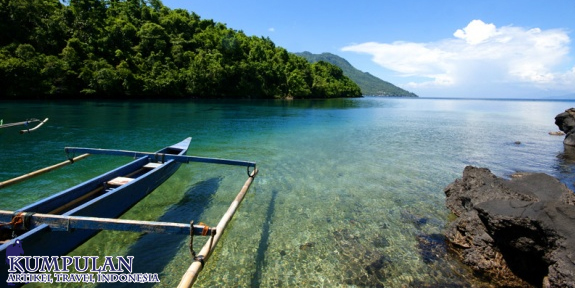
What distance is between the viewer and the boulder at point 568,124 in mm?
23848

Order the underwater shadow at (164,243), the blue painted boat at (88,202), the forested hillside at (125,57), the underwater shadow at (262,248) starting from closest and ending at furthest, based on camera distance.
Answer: the blue painted boat at (88,202)
the underwater shadow at (262,248)
the underwater shadow at (164,243)
the forested hillside at (125,57)

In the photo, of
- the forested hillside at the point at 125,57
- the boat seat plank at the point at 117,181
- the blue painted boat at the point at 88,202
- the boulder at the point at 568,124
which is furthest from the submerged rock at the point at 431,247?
the forested hillside at the point at 125,57

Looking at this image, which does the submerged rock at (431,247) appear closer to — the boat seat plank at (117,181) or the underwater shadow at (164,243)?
the underwater shadow at (164,243)

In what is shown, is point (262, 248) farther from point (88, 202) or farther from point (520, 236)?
point (520, 236)

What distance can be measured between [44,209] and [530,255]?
33.0 feet

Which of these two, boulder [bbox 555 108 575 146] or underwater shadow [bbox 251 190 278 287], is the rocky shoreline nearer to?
underwater shadow [bbox 251 190 278 287]

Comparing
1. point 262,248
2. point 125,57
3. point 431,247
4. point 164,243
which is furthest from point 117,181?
point 125,57

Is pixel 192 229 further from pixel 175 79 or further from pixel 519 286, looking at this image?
pixel 175 79

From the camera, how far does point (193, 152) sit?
16.5 metres

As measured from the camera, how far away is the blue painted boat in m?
4.30

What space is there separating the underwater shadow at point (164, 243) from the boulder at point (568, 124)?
105 ft

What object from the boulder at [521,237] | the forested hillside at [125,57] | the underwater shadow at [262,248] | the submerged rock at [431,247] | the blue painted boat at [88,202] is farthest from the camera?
the forested hillside at [125,57]

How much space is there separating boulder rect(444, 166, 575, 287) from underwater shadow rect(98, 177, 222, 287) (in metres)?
7.09

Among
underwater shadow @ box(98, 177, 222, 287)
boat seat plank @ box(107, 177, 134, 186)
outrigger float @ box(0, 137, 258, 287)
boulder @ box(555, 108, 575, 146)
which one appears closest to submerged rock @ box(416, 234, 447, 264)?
outrigger float @ box(0, 137, 258, 287)
